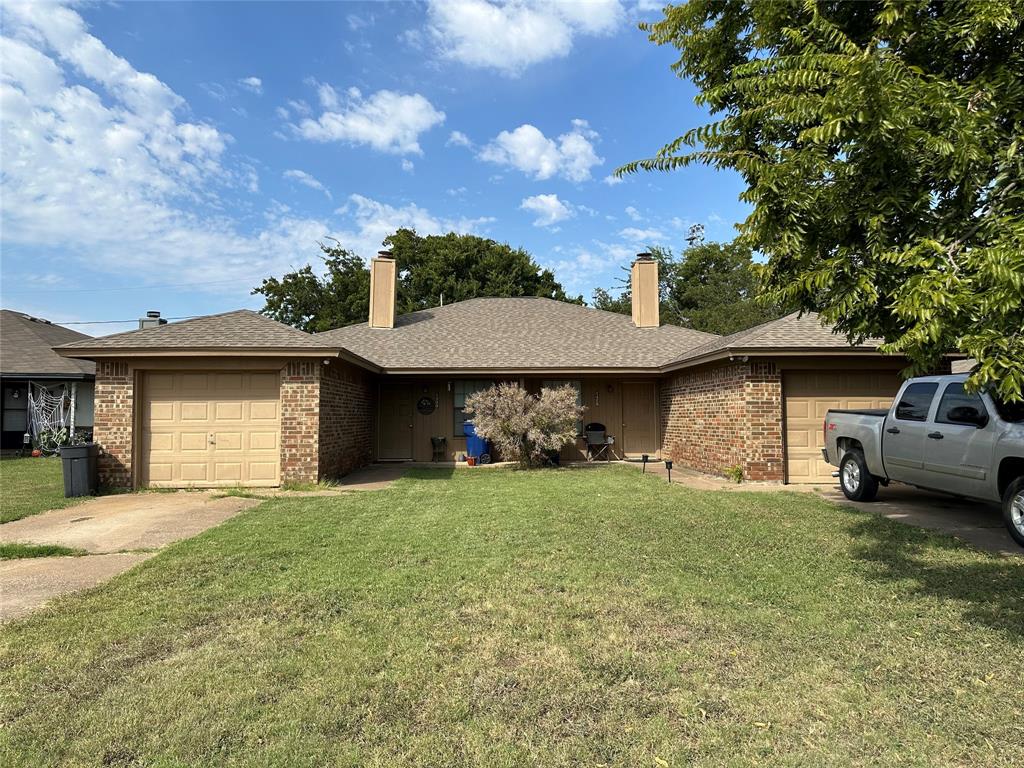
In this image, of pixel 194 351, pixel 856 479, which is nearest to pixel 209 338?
pixel 194 351

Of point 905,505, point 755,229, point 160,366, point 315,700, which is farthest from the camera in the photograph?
point 160,366

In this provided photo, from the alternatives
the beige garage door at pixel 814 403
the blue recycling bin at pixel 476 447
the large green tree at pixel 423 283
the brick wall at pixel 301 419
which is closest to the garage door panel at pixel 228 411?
the brick wall at pixel 301 419

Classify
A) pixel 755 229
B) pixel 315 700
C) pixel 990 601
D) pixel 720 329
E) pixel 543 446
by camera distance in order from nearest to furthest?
pixel 315 700, pixel 755 229, pixel 990 601, pixel 543 446, pixel 720 329

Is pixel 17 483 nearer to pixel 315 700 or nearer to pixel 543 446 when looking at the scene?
pixel 543 446

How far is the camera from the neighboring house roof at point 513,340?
14.2 metres

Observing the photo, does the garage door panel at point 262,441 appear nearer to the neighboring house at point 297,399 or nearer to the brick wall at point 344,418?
the neighboring house at point 297,399

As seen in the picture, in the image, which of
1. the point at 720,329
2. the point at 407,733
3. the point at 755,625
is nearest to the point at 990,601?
the point at 755,625

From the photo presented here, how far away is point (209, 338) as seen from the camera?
10320 millimetres

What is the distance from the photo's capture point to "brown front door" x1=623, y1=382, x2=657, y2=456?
50.2ft

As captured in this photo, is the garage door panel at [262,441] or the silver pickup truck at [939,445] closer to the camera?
the silver pickup truck at [939,445]

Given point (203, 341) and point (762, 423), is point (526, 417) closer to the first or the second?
point (762, 423)

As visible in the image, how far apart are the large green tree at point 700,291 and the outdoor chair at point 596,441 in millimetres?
23355

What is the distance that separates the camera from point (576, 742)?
8.25 feet

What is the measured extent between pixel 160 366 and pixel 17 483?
388 cm
